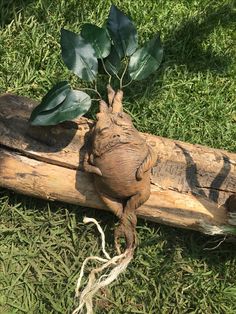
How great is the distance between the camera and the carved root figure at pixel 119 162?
206cm

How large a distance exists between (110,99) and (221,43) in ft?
3.10

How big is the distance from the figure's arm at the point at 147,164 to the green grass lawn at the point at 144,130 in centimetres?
43

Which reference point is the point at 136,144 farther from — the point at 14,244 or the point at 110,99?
the point at 14,244

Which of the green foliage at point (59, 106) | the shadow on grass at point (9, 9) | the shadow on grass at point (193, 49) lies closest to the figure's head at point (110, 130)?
the green foliage at point (59, 106)

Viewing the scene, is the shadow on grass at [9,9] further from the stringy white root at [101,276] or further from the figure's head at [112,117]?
the stringy white root at [101,276]

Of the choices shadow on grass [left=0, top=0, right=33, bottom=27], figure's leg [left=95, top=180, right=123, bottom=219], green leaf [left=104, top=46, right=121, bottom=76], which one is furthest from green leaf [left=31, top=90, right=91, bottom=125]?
shadow on grass [left=0, top=0, right=33, bottom=27]

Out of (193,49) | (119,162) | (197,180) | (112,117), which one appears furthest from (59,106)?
(193,49)

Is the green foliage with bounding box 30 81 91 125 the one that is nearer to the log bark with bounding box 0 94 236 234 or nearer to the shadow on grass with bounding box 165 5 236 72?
the log bark with bounding box 0 94 236 234

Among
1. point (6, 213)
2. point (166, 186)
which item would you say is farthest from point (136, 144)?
point (6, 213)

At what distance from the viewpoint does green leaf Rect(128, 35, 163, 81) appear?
2.32 meters

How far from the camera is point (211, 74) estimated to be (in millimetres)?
2748

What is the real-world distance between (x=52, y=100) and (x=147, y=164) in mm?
505

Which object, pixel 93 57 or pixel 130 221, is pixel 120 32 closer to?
pixel 93 57

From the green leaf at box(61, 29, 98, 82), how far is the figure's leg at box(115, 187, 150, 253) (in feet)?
1.94
